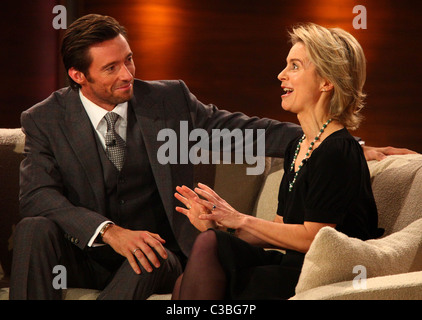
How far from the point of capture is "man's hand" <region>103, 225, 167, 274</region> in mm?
2018

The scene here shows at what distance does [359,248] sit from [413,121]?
2.13 meters

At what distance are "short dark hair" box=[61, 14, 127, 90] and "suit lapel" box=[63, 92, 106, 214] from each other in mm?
196

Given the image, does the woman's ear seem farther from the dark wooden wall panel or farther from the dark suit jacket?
the dark wooden wall panel

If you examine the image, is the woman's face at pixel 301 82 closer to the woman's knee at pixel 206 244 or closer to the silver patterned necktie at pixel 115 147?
the woman's knee at pixel 206 244

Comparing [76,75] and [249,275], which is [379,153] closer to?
[249,275]

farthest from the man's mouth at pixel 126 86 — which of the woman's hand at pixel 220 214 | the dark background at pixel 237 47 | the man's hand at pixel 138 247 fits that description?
the dark background at pixel 237 47

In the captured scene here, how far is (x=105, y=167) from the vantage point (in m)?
2.32

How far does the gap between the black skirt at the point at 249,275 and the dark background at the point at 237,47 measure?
73.7 inches

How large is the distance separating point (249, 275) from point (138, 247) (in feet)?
1.43

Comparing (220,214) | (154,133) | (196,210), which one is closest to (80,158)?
(154,133)

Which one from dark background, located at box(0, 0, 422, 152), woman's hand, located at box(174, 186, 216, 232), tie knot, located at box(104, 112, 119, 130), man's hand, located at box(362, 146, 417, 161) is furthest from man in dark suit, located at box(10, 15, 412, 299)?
dark background, located at box(0, 0, 422, 152)

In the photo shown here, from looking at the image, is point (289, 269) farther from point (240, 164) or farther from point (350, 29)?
point (350, 29)

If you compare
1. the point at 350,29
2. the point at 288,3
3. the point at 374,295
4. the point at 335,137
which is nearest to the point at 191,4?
the point at 288,3

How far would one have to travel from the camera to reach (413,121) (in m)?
3.57
